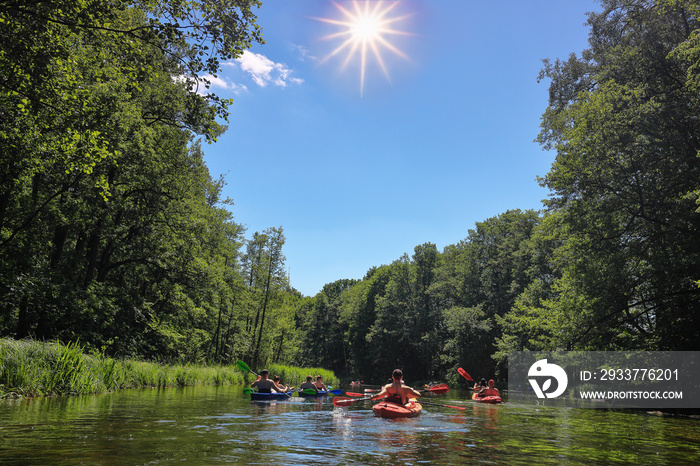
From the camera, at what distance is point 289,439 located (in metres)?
7.79

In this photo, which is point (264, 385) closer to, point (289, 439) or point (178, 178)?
point (289, 439)

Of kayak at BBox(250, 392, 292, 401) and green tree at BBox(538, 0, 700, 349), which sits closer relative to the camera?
kayak at BBox(250, 392, 292, 401)

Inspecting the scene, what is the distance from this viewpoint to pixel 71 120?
36.3ft

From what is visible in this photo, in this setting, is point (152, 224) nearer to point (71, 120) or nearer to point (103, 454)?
point (71, 120)

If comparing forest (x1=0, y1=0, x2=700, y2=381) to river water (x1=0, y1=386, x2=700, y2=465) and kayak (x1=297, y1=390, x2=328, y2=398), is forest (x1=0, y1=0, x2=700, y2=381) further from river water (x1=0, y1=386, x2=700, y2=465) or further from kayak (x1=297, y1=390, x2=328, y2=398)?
kayak (x1=297, y1=390, x2=328, y2=398)

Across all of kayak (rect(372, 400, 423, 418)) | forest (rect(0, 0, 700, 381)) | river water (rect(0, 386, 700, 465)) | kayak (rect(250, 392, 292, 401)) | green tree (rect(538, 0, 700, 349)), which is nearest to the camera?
river water (rect(0, 386, 700, 465))

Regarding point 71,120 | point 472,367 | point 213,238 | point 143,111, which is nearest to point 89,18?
point 71,120

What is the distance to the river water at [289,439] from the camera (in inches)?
230

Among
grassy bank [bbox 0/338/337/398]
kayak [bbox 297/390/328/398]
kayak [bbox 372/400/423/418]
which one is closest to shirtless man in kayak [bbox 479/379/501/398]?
kayak [bbox 297/390/328/398]

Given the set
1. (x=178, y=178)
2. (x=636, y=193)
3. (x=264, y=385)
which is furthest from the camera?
(x=178, y=178)

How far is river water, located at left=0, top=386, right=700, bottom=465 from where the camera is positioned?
230 inches

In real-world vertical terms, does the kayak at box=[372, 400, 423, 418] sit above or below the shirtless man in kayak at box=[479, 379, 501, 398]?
above

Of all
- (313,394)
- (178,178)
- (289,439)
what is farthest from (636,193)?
(178,178)

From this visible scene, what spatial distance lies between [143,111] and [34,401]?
15.1 metres
